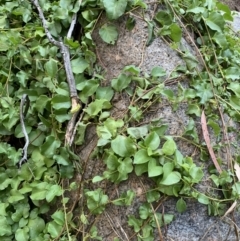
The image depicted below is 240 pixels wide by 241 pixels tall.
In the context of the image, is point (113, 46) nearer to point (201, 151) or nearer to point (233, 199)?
point (201, 151)

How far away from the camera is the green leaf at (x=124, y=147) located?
1215 millimetres

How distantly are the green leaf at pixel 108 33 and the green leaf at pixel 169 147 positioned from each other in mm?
497

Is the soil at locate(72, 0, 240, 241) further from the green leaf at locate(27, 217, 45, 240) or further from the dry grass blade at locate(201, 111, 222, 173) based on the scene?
the green leaf at locate(27, 217, 45, 240)

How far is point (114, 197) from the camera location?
128cm

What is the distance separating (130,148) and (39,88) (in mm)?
463

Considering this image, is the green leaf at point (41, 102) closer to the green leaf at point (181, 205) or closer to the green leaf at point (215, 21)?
the green leaf at point (181, 205)

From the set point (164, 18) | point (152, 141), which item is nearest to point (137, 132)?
point (152, 141)

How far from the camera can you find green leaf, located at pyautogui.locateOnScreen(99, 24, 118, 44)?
1.50 metres

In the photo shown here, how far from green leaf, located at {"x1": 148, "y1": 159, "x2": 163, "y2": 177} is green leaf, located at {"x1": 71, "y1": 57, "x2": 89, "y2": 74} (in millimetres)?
461

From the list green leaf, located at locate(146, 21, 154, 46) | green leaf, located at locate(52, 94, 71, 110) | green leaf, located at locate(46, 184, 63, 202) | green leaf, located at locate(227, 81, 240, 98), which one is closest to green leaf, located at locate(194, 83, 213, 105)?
green leaf, located at locate(227, 81, 240, 98)

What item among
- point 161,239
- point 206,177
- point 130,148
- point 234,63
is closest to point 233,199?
point 206,177

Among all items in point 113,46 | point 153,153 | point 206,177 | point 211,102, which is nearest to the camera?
point 153,153

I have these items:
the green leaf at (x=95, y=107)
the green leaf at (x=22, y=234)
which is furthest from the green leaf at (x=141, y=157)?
the green leaf at (x=22, y=234)

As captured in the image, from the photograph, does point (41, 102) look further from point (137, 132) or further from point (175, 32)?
point (175, 32)
